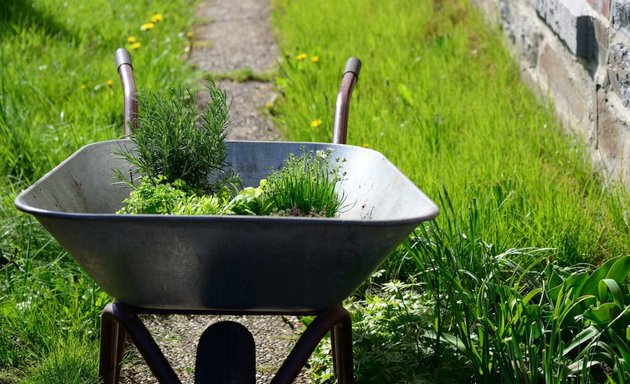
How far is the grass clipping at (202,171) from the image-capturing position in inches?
80.7

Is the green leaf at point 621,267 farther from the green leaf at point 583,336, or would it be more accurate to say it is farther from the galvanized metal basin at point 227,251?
the galvanized metal basin at point 227,251

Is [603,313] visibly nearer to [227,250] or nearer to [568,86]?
[227,250]

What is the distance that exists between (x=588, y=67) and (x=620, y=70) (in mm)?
411

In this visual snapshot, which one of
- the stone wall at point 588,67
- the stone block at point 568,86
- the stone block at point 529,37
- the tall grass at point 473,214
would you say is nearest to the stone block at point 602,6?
the stone wall at point 588,67

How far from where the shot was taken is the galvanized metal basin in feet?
5.52

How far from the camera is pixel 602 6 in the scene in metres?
3.23

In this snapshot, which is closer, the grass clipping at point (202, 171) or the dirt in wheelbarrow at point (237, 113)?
the grass clipping at point (202, 171)

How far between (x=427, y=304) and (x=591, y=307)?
45 centimetres

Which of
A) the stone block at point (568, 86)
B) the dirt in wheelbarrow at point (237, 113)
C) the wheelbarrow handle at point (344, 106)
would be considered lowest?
the dirt in wheelbarrow at point (237, 113)

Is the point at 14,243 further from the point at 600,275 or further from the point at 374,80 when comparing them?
the point at 374,80

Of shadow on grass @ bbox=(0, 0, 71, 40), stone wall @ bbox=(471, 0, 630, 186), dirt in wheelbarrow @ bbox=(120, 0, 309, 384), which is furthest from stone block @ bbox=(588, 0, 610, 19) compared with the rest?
shadow on grass @ bbox=(0, 0, 71, 40)

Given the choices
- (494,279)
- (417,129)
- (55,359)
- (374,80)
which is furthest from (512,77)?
(55,359)

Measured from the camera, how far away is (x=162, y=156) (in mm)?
2148

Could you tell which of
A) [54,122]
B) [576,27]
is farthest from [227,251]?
[54,122]
